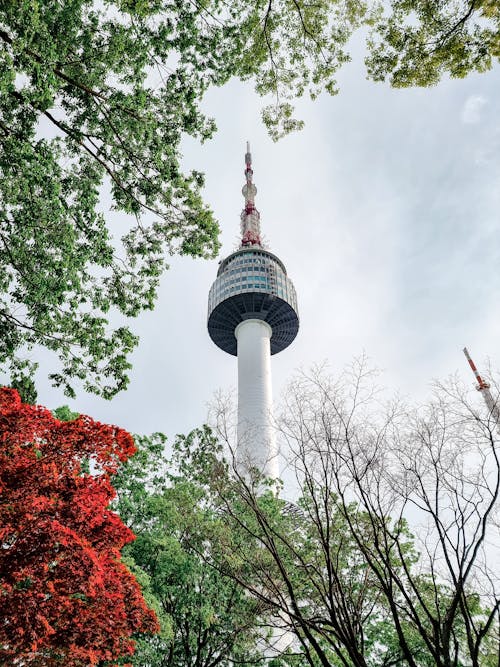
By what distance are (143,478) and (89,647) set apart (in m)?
7.03

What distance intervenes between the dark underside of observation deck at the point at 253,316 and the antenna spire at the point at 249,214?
399 inches

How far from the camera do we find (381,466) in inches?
280

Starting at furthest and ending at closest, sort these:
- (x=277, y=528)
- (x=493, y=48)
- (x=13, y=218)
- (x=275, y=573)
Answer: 1. (x=277, y=528)
2. (x=275, y=573)
3. (x=13, y=218)
4. (x=493, y=48)

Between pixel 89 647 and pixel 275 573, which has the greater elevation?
pixel 275 573

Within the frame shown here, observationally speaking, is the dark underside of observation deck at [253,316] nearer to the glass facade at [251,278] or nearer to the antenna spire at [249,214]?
the glass facade at [251,278]

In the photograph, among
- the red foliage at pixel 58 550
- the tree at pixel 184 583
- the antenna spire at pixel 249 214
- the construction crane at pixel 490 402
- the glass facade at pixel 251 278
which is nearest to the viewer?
the construction crane at pixel 490 402

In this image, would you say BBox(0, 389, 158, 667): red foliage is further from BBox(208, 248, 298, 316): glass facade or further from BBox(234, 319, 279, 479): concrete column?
BBox(208, 248, 298, 316): glass facade

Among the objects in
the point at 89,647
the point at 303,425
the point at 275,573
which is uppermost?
the point at 303,425

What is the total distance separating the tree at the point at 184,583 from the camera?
41.4 ft

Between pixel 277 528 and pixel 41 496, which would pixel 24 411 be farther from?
→ pixel 277 528

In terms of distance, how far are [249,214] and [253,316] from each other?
660 inches

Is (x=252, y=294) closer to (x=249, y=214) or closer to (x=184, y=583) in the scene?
(x=249, y=214)

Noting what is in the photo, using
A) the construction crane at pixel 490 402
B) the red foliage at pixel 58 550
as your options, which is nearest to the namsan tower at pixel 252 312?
the red foliage at pixel 58 550

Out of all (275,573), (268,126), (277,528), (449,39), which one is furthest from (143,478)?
(449,39)
